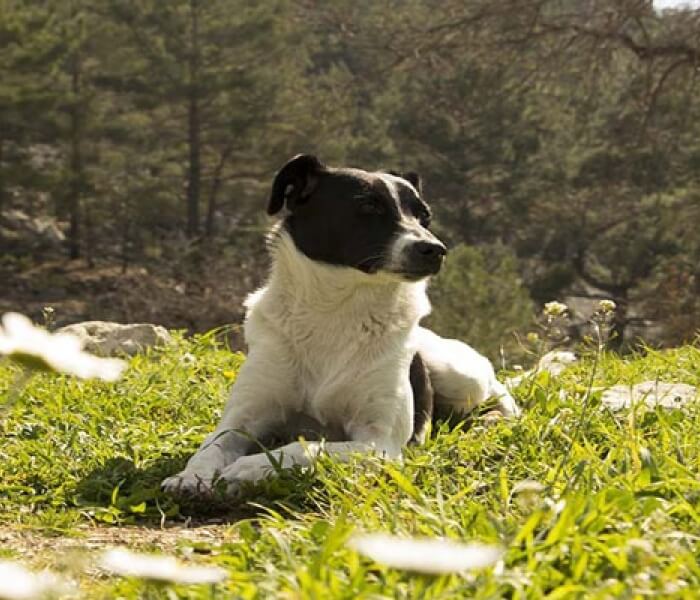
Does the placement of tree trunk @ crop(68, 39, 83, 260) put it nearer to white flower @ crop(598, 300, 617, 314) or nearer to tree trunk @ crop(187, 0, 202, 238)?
tree trunk @ crop(187, 0, 202, 238)

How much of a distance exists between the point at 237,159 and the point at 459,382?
2751 cm

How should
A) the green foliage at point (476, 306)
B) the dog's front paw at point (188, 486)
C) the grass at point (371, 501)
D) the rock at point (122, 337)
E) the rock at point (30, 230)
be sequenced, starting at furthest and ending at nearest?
1. the rock at point (30, 230)
2. the green foliage at point (476, 306)
3. the rock at point (122, 337)
4. the dog's front paw at point (188, 486)
5. the grass at point (371, 501)

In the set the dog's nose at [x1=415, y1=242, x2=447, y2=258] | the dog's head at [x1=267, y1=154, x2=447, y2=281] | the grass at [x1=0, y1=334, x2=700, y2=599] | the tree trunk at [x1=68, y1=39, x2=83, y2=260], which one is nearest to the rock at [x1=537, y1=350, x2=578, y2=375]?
the grass at [x1=0, y1=334, x2=700, y2=599]

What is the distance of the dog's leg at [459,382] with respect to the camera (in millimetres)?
4598

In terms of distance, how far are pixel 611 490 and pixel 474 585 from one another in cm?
68

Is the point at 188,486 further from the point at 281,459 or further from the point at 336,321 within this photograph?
the point at 336,321

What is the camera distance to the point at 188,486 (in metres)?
3.53

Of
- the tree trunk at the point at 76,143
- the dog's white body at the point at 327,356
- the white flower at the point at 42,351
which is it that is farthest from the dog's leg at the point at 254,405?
the tree trunk at the point at 76,143

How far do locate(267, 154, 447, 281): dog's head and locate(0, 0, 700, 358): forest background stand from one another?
65.0ft

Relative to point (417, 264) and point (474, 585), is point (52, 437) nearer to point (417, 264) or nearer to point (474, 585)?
point (417, 264)

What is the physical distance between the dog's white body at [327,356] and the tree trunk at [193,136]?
26.4 m

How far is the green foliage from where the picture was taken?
21.3 metres

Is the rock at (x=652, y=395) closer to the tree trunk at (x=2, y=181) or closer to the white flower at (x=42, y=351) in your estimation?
the white flower at (x=42, y=351)

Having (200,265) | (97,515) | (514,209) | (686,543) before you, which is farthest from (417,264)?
(514,209)
